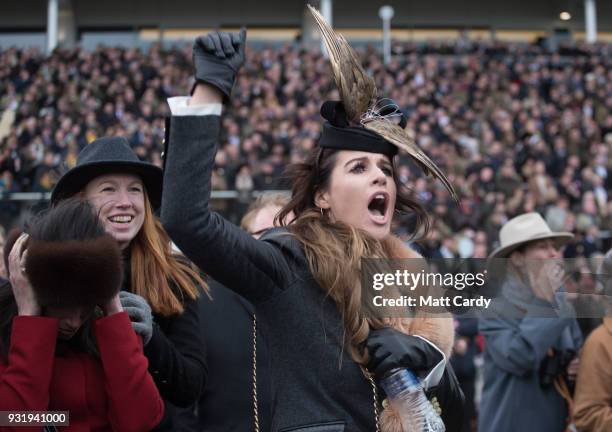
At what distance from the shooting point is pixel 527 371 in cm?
382

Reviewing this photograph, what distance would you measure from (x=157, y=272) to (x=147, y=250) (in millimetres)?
97

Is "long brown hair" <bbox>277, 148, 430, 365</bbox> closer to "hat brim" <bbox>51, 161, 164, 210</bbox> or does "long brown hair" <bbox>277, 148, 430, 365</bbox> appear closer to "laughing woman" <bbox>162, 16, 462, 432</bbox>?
"laughing woman" <bbox>162, 16, 462, 432</bbox>

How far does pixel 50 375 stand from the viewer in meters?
2.18

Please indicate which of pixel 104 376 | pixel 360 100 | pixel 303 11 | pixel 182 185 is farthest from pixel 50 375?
pixel 303 11


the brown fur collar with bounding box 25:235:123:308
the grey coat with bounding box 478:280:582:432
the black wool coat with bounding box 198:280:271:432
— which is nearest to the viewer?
the brown fur collar with bounding box 25:235:123:308

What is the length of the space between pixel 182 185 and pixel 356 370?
69 cm

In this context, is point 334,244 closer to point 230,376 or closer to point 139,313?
point 139,313

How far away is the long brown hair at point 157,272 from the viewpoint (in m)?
2.73

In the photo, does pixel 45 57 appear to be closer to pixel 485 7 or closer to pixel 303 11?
pixel 303 11

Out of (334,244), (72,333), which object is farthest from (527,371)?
(72,333)

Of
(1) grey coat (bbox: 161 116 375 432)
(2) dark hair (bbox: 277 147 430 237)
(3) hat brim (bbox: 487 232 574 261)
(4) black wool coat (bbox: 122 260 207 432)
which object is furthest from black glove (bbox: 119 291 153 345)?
(3) hat brim (bbox: 487 232 574 261)

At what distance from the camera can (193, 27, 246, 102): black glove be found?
191cm

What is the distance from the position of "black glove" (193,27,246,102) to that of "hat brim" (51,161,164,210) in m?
0.95

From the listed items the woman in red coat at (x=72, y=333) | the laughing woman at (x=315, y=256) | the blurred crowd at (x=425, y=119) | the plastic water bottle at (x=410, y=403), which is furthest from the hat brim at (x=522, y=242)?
the blurred crowd at (x=425, y=119)
